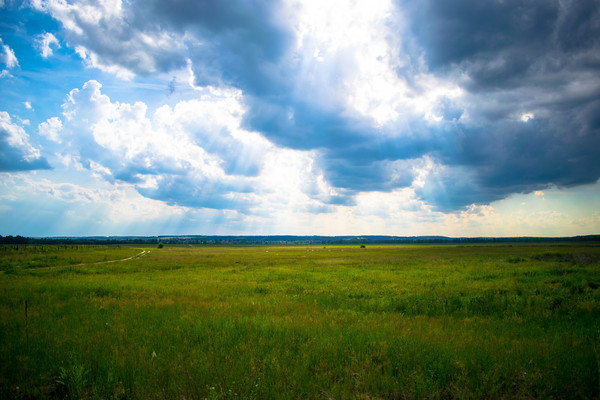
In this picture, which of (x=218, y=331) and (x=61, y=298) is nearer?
(x=218, y=331)

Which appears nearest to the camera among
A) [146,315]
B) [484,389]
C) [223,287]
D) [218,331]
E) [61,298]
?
[484,389]

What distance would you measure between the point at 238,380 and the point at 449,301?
10727mm

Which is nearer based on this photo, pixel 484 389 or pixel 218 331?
pixel 484 389

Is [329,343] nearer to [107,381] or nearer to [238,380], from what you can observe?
[238,380]

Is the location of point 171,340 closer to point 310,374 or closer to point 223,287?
point 310,374

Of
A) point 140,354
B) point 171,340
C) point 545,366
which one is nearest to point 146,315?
point 171,340

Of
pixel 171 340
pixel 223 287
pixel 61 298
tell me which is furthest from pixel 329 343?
pixel 61 298

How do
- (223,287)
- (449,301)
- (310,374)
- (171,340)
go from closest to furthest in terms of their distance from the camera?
(310,374), (171,340), (449,301), (223,287)

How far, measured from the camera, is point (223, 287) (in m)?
17.7

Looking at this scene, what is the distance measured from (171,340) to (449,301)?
11.3 metres

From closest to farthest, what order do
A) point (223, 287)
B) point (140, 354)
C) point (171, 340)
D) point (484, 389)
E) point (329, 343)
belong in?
point (484, 389) < point (140, 354) < point (329, 343) < point (171, 340) < point (223, 287)

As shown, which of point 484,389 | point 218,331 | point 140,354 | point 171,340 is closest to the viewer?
point 484,389

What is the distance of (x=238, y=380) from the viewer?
17.7 feet

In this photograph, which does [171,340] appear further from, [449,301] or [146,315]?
[449,301]
